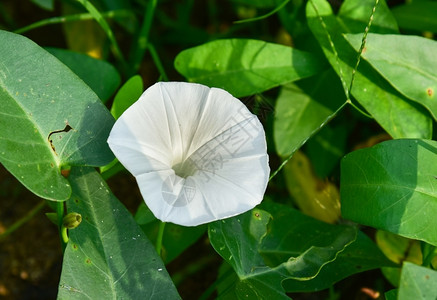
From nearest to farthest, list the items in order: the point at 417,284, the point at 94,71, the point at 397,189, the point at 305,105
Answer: the point at 417,284 → the point at 397,189 → the point at 94,71 → the point at 305,105

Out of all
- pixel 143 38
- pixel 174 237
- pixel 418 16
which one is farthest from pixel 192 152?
pixel 418 16

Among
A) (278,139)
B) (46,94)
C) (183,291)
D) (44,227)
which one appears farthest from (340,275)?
(44,227)

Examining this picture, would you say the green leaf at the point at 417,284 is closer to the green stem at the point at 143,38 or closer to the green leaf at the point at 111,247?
the green leaf at the point at 111,247

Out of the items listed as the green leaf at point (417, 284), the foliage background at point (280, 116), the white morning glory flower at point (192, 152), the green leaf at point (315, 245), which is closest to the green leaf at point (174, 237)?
the foliage background at point (280, 116)

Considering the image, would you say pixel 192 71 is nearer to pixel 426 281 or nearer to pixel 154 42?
pixel 154 42

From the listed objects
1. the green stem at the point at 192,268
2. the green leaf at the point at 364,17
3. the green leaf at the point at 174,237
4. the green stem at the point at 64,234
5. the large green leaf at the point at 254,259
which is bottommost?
the green stem at the point at 192,268

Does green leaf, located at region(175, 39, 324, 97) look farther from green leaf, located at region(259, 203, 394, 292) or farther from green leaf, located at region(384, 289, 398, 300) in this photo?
green leaf, located at region(384, 289, 398, 300)

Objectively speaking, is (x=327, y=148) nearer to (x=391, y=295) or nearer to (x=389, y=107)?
(x=389, y=107)
